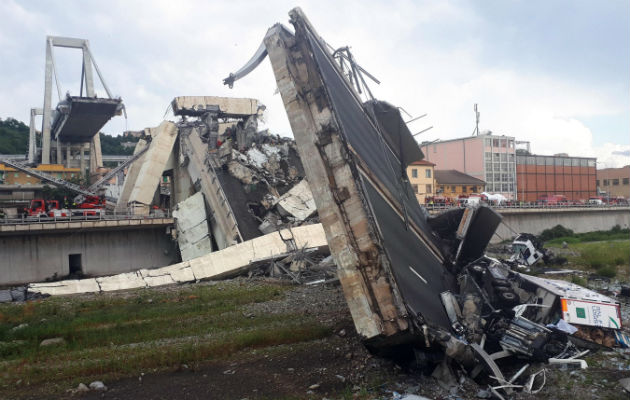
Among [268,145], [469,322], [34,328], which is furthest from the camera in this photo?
[268,145]

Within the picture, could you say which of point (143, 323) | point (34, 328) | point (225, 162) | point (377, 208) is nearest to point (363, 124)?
point (377, 208)

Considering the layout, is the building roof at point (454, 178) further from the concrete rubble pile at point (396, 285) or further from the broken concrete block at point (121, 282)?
the concrete rubble pile at point (396, 285)

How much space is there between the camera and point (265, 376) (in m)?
8.25

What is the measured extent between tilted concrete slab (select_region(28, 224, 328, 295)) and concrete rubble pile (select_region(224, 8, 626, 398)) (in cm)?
1285

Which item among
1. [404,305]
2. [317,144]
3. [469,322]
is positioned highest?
[317,144]

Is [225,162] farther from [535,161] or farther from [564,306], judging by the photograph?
[535,161]

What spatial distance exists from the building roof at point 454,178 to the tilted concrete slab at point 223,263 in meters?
32.7

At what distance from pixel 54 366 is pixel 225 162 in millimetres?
21935

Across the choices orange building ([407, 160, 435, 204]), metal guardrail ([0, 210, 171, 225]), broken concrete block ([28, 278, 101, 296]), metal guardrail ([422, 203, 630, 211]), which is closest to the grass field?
broken concrete block ([28, 278, 101, 296])

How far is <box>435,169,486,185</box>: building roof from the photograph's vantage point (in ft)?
178

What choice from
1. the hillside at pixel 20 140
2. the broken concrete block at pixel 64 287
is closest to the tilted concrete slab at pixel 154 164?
the broken concrete block at pixel 64 287

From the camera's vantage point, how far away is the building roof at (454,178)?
5412 cm

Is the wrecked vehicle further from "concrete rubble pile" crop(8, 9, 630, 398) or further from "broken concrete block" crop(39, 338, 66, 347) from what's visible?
"broken concrete block" crop(39, 338, 66, 347)

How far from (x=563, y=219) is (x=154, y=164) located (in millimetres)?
40003
